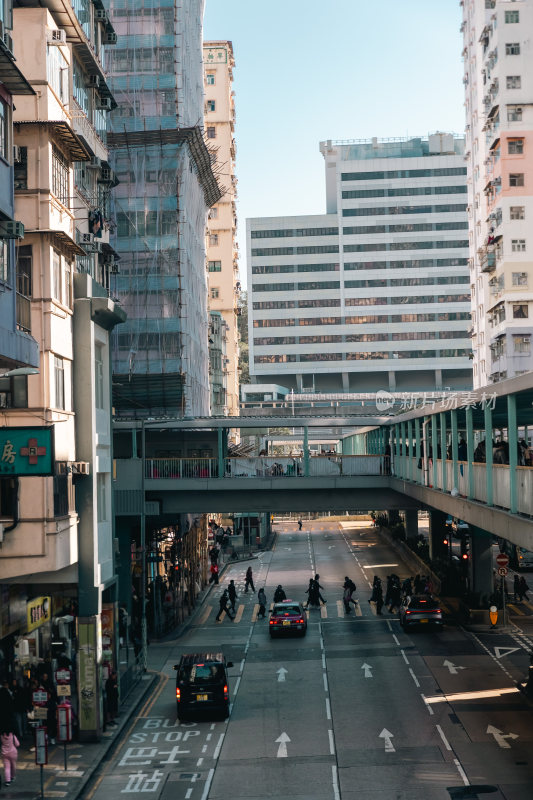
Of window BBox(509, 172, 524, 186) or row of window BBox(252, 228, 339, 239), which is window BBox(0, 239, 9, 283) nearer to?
window BBox(509, 172, 524, 186)

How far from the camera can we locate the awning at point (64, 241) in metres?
26.4

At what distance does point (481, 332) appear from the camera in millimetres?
88312

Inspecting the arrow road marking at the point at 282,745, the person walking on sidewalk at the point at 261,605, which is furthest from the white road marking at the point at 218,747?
the person walking on sidewalk at the point at 261,605

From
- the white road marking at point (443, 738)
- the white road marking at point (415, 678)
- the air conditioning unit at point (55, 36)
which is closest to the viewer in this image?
the white road marking at point (443, 738)

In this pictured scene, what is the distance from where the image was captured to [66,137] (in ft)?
89.8

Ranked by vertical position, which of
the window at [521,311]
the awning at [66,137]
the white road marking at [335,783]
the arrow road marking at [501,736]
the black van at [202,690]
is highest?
the window at [521,311]

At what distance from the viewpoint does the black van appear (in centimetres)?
2903

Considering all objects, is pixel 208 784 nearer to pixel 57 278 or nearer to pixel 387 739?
pixel 387 739

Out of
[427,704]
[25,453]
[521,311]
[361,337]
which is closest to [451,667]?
[427,704]

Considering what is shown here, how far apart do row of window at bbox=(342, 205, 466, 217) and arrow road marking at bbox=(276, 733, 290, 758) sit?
142 m

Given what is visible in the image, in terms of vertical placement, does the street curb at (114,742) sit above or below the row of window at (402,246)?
below

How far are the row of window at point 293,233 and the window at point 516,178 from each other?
90.6 meters

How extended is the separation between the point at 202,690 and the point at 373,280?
138 m

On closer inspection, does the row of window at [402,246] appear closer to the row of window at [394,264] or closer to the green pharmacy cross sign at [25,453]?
the row of window at [394,264]
